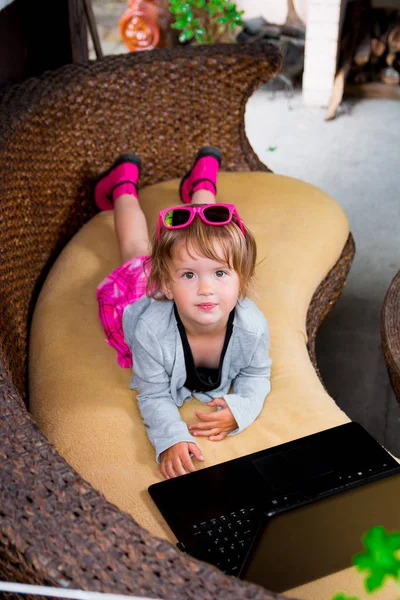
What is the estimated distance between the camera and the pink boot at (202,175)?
2420mm

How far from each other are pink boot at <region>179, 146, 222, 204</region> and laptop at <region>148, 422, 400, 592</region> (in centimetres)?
114

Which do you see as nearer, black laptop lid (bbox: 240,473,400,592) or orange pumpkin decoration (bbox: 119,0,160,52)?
black laptop lid (bbox: 240,473,400,592)

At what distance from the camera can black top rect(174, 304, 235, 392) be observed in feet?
5.51

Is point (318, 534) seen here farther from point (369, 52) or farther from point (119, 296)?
point (369, 52)

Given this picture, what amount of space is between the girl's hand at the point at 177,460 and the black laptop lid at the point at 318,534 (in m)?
0.33

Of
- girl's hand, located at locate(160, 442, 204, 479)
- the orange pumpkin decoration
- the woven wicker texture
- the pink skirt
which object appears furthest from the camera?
the orange pumpkin decoration

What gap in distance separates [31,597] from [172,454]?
55 cm

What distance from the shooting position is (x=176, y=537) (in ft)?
4.53

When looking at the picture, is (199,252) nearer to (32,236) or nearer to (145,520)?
(145,520)

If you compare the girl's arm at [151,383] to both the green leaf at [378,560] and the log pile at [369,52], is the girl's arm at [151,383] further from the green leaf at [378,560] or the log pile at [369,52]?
the log pile at [369,52]

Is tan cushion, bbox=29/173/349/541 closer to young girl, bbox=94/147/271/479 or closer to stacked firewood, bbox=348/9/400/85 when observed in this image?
young girl, bbox=94/147/271/479

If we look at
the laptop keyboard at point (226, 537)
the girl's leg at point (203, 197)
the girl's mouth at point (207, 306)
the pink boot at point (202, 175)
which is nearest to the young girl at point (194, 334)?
the girl's mouth at point (207, 306)

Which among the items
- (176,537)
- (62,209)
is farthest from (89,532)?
(62,209)

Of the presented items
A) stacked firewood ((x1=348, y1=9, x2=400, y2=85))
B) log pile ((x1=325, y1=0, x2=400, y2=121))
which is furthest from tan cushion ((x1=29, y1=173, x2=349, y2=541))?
stacked firewood ((x1=348, y1=9, x2=400, y2=85))
